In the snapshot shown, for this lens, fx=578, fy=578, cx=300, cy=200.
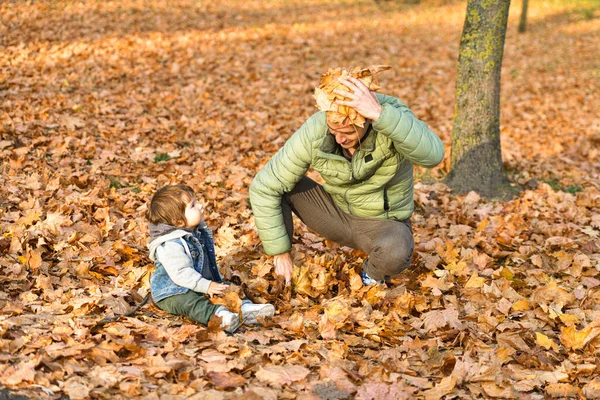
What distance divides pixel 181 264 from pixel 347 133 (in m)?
1.35

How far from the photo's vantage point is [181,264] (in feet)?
12.0

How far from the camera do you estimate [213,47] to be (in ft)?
37.9

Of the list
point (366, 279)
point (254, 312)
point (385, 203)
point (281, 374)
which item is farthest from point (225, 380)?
point (385, 203)

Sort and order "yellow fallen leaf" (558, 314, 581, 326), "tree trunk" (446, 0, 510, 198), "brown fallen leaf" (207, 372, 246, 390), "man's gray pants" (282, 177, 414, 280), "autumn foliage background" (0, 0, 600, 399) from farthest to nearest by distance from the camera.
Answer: "tree trunk" (446, 0, 510, 198) < "man's gray pants" (282, 177, 414, 280) < "yellow fallen leaf" (558, 314, 581, 326) < "autumn foliage background" (0, 0, 600, 399) < "brown fallen leaf" (207, 372, 246, 390)

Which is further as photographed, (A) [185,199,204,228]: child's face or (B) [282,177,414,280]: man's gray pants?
(B) [282,177,414,280]: man's gray pants

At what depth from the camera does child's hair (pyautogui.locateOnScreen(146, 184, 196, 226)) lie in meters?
3.69

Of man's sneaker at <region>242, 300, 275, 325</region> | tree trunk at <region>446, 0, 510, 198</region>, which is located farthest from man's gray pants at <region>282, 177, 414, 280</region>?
tree trunk at <region>446, 0, 510, 198</region>

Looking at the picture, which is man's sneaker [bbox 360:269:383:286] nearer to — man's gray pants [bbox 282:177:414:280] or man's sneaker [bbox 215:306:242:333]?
man's gray pants [bbox 282:177:414:280]

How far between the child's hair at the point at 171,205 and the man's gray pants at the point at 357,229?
876mm

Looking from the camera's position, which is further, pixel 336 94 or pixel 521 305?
pixel 521 305

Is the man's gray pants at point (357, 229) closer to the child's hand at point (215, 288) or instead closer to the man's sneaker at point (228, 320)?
the child's hand at point (215, 288)

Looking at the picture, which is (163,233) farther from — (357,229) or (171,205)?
(357,229)

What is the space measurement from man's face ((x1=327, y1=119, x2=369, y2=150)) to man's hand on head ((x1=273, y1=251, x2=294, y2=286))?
0.92 m

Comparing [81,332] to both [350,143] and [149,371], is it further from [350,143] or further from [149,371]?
[350,143]
